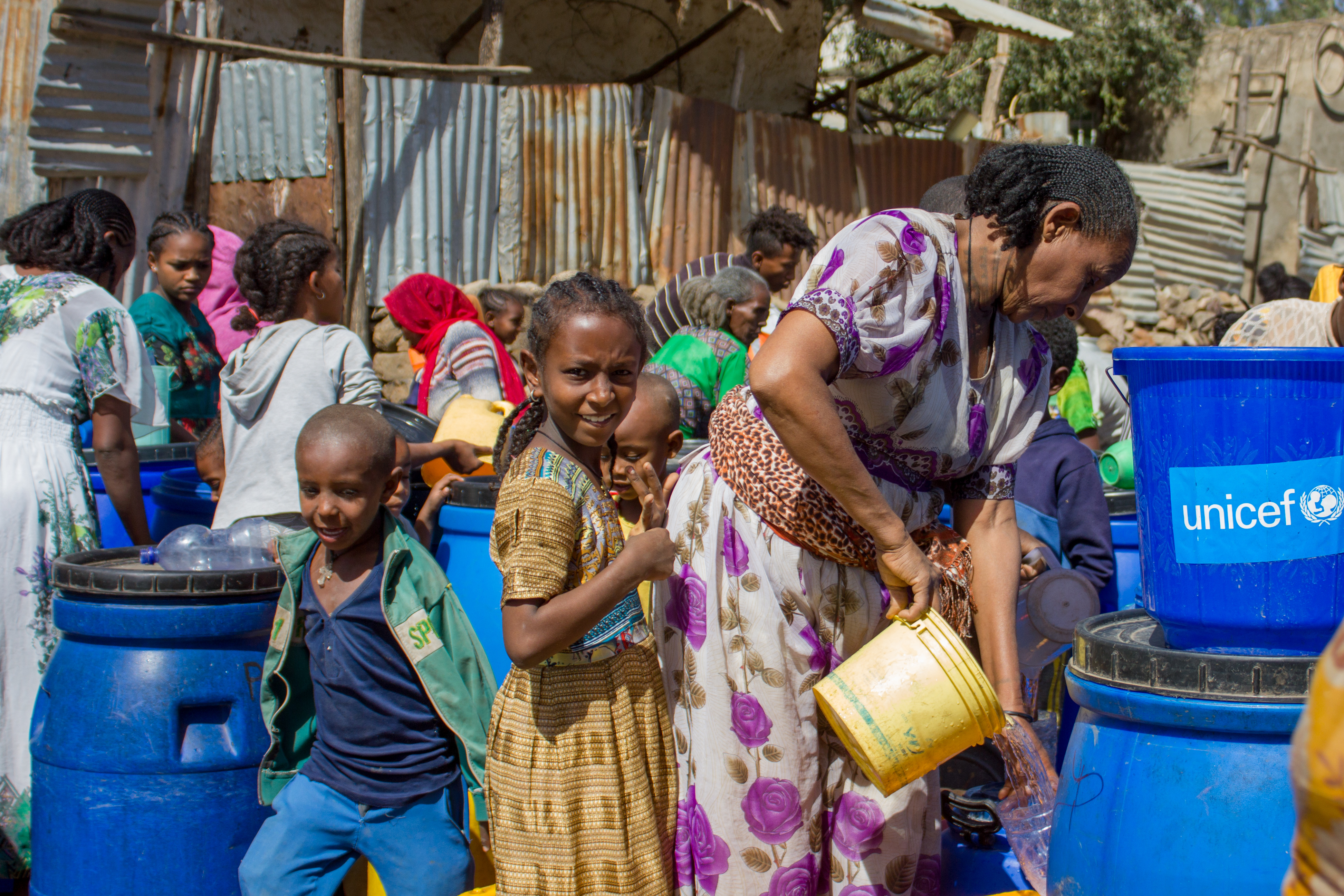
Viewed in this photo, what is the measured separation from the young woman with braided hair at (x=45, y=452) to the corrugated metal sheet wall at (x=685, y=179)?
4979 millimetres

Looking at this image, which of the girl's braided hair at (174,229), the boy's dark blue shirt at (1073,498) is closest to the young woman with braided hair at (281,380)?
the girl's braided hair at (174,229)

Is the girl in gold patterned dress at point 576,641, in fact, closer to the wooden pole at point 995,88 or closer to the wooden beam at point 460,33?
the wooden beam at point 460,33

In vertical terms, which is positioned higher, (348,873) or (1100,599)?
(1100,599)

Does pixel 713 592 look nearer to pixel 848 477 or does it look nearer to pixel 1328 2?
pixel 848 477

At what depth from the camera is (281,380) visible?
2977 mm

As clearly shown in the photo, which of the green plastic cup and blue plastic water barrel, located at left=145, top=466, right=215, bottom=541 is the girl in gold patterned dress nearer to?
blue plastic water barrel, located at left=145, top=466, right=215, bottom=541

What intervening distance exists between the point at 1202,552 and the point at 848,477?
52 cm

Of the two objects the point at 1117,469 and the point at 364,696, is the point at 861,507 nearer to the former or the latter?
the point at 364,696

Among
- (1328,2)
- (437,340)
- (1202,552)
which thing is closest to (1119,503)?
(1202,552)

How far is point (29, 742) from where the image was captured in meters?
2.92

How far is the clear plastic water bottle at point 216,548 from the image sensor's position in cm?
272

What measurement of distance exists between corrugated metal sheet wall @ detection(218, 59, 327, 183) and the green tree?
9.49 meters

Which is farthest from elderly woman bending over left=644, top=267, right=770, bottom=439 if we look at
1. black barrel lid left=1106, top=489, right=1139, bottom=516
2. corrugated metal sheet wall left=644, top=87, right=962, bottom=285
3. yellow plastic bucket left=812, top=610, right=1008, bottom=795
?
corrugated metal sheet wall left=644, top=87, right=962, bottom=285

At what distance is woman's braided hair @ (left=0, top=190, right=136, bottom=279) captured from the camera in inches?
124
